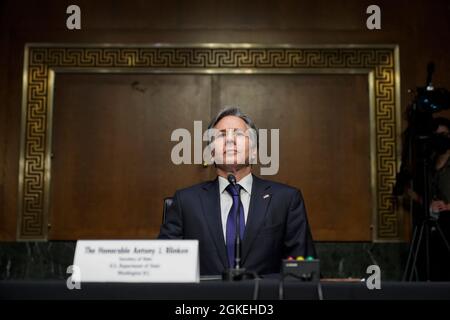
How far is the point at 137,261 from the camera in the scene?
1.73 m

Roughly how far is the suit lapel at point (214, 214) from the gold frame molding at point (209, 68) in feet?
6.82

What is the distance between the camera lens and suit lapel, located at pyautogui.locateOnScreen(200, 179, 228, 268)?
8.61 feet

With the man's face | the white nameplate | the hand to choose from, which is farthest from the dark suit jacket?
the hand

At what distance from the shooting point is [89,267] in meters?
1.75

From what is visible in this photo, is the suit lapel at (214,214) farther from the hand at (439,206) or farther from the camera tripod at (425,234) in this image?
the hand at (439,206)

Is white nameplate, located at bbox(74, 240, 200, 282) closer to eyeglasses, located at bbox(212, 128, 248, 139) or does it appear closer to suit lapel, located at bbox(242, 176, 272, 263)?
suit lapel, located at bbox(242, 176, 272, 263)

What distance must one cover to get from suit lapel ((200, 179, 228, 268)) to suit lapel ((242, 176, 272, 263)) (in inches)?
3.3

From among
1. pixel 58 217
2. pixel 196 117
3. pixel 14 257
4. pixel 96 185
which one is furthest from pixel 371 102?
pixel 14 257

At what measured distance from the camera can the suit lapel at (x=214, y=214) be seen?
8.61 ft

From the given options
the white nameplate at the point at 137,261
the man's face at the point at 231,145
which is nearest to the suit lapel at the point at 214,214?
the man's face at the point at 231,145

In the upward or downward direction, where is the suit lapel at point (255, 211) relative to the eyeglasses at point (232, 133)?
downward

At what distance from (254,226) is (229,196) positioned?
21cm

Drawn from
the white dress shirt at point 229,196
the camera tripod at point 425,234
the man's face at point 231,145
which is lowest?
the camera tripod at point 425,234

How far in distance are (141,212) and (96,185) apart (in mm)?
367
